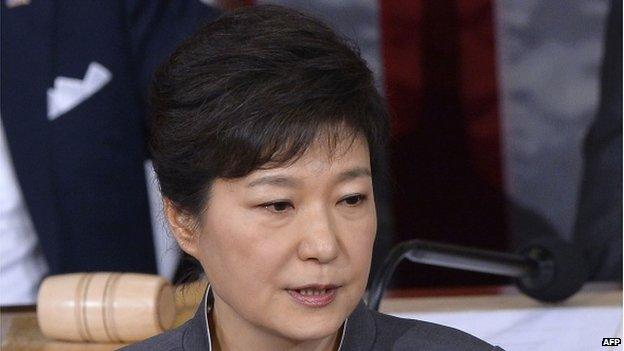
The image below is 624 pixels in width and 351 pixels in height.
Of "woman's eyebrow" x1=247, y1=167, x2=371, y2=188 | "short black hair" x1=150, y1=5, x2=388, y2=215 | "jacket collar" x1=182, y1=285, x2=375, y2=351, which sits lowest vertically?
"jacket collar" x1=182, y1=285, x2=375, y2=351

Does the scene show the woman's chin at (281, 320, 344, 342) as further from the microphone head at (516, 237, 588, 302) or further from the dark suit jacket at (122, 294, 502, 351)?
the microphone head at (516, 237, 588, 302)

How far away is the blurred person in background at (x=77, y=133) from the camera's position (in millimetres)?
2430

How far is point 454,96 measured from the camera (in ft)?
7.86

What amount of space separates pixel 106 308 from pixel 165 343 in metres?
0.33

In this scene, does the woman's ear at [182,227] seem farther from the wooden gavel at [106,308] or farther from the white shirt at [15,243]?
the white shirt at [15,243]

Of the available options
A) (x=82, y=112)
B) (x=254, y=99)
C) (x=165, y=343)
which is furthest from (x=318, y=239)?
(x=82, y=112)


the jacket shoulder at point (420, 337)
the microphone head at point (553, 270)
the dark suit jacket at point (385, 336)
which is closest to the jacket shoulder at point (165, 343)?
the dark suit jacket at point (385, 336)

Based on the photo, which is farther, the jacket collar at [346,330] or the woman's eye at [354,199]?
the jacket collar at [346,330]

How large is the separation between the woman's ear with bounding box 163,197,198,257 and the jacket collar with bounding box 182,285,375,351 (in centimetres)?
10

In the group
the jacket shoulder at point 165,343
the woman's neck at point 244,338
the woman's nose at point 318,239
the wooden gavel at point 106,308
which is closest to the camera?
the woman's nose at point 318,239

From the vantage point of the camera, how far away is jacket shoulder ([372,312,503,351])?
1.32 metres

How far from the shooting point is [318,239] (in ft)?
3.79

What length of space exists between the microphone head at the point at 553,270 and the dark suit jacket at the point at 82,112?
3.13ft

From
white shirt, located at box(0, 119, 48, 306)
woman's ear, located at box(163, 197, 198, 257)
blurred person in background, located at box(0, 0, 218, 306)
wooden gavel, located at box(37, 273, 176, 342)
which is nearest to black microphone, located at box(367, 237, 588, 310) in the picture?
wooden gavel, located at box(37, 273, 176, 342)
